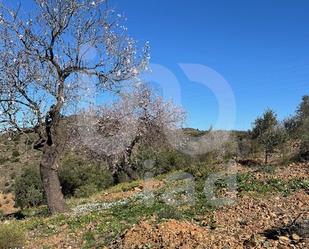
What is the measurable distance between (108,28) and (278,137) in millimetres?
14359

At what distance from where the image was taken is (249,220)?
1123cm

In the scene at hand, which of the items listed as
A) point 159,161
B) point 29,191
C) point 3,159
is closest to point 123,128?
point 159,161

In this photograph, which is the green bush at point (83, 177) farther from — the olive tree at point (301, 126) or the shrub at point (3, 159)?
the shrub at point (3, 159)

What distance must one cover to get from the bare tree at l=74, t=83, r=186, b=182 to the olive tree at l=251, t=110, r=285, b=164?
7892 millimetres

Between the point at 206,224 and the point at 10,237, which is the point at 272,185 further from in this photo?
the point at 10,237

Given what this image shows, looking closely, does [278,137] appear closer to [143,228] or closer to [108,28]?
[108,28]

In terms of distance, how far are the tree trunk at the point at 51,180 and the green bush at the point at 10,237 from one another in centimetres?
524

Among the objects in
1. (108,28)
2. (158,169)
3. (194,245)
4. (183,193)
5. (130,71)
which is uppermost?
(108,28)

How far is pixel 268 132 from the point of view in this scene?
29.6 meters

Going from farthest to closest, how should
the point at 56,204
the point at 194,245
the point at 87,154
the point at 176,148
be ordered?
the point at 176,148
the point at 87,154
the point at 56,204
the point at 194,245

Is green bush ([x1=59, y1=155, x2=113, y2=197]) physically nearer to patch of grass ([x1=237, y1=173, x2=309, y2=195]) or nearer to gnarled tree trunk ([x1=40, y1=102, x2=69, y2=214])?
gnarled tree trunk ([x1=40, y1=102, x2=69, y2=214])

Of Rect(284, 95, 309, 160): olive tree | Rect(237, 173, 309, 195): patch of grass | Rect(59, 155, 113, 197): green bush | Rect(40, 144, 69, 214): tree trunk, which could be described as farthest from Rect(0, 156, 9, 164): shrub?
Rect(237, 173, 309, 195): patch of grass

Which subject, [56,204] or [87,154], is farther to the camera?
[87,154]

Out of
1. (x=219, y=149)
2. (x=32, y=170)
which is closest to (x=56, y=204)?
(x=219, y=149)
